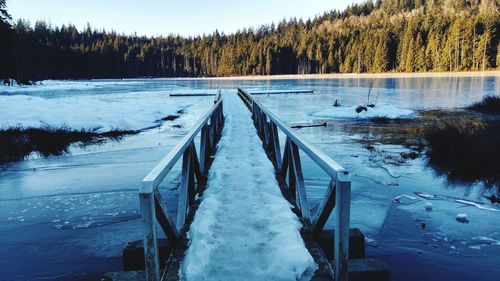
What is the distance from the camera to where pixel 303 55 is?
131 metres

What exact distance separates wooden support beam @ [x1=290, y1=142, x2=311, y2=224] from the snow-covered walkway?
168mm

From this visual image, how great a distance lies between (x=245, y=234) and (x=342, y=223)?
1.42 meters

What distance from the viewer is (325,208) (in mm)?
3793

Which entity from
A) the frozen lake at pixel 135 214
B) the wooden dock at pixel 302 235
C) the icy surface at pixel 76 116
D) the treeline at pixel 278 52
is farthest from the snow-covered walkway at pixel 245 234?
the treeline at pixel 278 52

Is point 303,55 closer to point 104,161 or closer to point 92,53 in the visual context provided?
point 92,53

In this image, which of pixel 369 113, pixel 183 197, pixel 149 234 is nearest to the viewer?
pixel 149 234

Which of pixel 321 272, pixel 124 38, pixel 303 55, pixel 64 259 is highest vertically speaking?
pixel 124 38

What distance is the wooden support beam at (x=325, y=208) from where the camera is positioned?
3.59 metres

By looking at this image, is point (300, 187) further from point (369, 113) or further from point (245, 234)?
point (369, 113)

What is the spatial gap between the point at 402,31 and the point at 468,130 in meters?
115

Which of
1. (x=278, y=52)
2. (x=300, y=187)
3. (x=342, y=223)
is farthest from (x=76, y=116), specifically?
(x=278, y=52)

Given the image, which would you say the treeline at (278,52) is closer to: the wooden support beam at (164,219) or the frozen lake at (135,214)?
the frozen lake at (135,214)

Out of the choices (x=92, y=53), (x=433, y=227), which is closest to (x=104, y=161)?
(x=433, y=227)

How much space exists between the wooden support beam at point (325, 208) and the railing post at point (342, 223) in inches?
15.0
